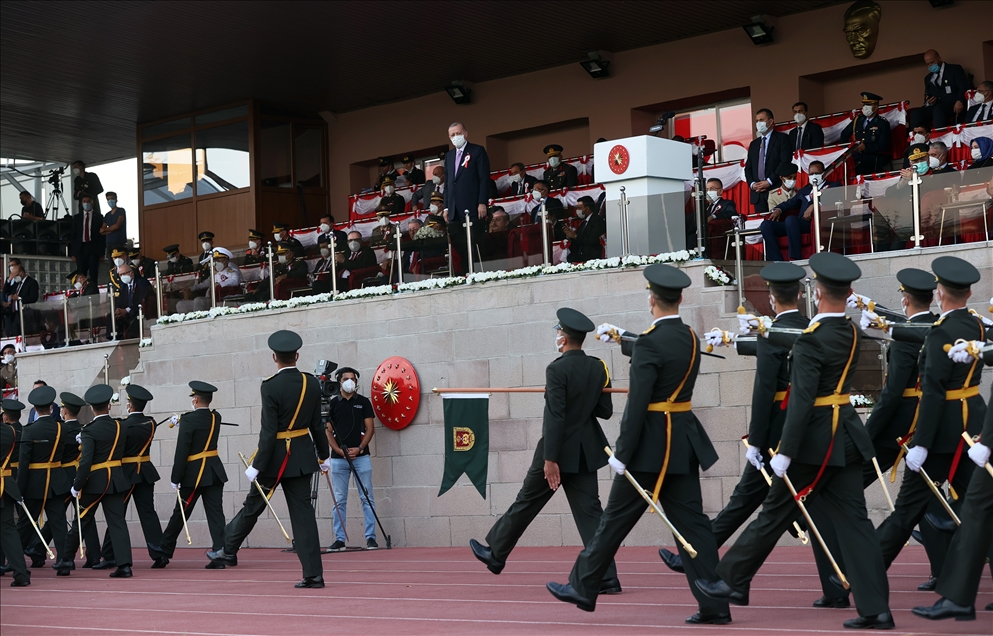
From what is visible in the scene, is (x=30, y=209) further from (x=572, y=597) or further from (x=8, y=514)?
(x=572, y=597)

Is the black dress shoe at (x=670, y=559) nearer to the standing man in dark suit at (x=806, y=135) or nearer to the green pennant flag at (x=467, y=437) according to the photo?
the green pennant flag at (x=467, y=437)

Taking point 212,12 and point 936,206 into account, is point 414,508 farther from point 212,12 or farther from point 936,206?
point 212,12

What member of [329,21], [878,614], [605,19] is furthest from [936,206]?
[329,21]

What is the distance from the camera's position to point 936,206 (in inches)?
432

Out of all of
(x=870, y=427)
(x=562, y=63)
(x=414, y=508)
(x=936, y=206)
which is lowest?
(x=414, y=508)

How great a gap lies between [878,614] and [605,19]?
44.0 ft

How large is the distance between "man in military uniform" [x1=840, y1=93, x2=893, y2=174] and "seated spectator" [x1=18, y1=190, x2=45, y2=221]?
55.3ft

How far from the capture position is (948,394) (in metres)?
6.86

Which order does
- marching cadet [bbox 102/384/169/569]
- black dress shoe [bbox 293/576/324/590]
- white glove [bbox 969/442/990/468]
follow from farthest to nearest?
marching cadet [bbox 102/384/169/569] < black dress shoe [bbox 293/576/324/590] < white glove [bbox 969/442/990/468]

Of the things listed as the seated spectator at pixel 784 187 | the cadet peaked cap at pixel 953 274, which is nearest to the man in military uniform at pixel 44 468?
the seated spectator at pixel 784 187

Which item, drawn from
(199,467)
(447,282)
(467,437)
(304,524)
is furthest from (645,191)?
(199,467)

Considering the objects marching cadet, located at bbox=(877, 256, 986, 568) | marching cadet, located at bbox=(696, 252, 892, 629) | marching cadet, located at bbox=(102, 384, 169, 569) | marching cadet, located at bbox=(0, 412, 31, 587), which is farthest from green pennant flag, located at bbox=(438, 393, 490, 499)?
marching cadet, located at bbox=(696, 252, 892, 629)

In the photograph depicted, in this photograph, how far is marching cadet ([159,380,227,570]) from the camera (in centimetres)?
1210

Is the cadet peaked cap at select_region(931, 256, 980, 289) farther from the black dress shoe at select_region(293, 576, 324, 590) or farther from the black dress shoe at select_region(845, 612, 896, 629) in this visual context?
the black dress shoe at select_region(293, 576, 324, 590)
